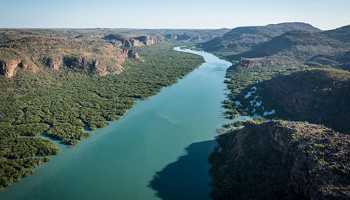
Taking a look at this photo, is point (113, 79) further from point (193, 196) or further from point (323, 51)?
point (323, 51)

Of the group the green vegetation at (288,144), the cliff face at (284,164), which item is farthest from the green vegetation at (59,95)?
the cliff face at (284,164)

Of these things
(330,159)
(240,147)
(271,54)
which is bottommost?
(240,147)

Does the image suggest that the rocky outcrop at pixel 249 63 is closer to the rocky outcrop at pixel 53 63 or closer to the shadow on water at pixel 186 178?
the shadow on water at pixel 186 178

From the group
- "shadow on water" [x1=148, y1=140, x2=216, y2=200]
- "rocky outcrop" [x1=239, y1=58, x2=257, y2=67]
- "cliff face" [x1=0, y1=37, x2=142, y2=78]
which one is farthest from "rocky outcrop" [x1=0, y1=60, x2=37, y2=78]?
"rocky outcrop" [x1=239, y1=58, x2=257, y2=67]

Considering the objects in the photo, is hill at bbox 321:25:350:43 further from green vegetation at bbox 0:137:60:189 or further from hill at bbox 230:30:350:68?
green vegetation at bbox 0:137:60:189

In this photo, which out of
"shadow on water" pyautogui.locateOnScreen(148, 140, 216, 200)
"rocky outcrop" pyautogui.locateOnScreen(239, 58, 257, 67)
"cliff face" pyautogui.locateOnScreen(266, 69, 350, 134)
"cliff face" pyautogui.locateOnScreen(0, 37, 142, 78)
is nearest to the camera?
"shadow on water" pyautogui.locateOnScreen(148, 140, 216, 200)

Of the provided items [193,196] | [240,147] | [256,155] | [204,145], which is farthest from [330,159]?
[204,145]

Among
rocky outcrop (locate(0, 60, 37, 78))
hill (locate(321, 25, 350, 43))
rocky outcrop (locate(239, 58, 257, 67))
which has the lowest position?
rocky outcrop (locate(0, 60, 37, 78))
